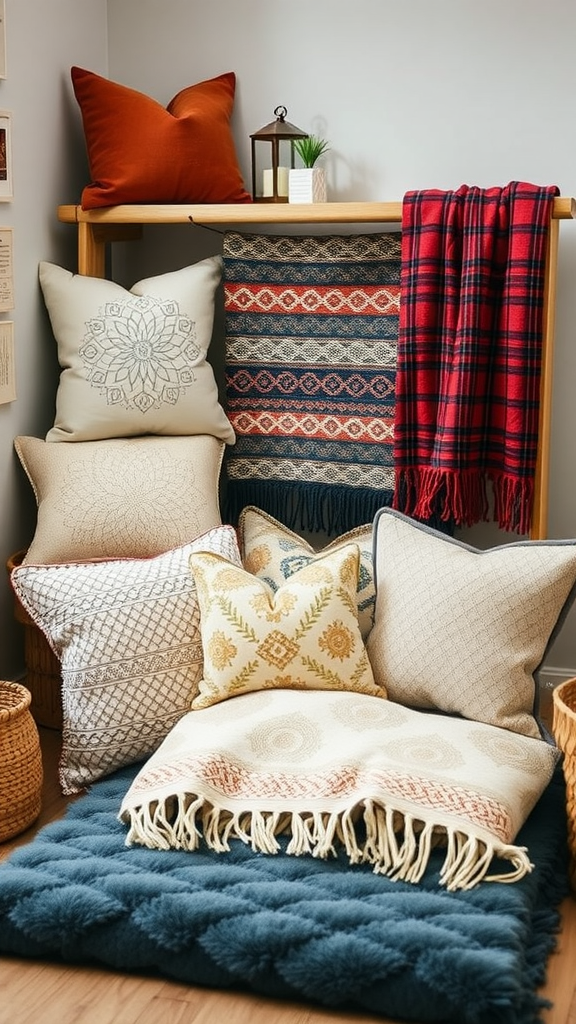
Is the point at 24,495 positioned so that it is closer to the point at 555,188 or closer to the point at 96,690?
the point at 96,690

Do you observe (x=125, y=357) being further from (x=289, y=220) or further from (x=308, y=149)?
(x=308, y=149)

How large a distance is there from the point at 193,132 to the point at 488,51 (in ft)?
2.38

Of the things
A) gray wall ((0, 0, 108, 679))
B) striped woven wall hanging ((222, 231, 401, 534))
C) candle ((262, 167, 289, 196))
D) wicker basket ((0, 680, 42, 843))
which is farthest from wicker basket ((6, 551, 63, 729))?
candle ((262, 167, 289, 196))

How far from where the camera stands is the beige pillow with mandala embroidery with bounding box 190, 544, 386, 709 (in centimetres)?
238

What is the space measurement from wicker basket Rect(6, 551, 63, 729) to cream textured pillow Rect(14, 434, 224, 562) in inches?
5.7

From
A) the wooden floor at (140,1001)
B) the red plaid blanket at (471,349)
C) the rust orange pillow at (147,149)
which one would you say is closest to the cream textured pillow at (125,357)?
the rust orange pillow at (147,149)

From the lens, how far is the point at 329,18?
9.51ft

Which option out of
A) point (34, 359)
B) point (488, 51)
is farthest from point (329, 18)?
point (34, 359)

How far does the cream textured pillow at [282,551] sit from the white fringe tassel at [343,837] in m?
0.63

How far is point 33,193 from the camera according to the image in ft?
9.23

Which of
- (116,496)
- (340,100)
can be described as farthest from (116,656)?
(340,100)

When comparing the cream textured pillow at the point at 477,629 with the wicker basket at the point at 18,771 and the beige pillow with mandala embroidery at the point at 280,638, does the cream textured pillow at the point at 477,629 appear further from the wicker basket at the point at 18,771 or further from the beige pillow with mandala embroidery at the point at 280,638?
the wicker basket at the point at 18,771

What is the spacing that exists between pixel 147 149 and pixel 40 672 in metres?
1.26

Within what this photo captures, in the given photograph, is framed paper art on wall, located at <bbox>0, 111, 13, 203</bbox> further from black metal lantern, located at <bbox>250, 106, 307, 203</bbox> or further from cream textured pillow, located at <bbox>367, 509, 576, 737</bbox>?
cream textured pillow, located at <bbox>367, 509, 576, 737</bbox>
